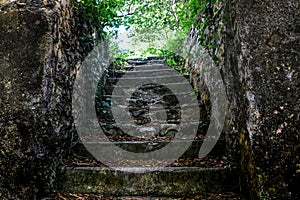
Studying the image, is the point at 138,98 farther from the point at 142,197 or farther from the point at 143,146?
the point at 142,197

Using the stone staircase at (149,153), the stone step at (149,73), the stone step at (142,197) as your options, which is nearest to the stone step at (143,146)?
the stone staircase at (149,153)

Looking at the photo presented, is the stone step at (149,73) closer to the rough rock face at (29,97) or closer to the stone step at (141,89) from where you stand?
the stone step at (141,89)

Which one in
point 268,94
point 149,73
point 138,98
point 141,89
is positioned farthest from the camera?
point 149,73

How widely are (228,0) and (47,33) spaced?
52.5 inches

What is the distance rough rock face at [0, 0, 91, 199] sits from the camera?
1.68 m

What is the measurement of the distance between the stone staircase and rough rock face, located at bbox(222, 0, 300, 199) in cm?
39

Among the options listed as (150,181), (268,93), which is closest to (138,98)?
(150,181)

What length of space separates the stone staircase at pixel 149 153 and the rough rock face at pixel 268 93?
0.39 meters

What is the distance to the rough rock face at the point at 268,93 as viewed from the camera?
4.76ft

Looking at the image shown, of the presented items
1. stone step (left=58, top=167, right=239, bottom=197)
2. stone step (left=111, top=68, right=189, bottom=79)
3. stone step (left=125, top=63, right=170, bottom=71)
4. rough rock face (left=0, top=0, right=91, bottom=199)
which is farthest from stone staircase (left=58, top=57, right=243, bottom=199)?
stone step (left=125, top=63, right=170, bottom=71)

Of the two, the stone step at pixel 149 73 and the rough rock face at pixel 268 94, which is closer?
the rough rock face at pixel 268 94

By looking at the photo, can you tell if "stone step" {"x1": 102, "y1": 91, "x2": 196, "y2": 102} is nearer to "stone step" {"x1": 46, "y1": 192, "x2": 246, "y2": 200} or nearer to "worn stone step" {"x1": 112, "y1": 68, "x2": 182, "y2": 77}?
"worn stone step" {"x1": 112, "y1": 68, "x2": 182, "y2": 77}

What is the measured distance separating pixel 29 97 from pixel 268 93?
4.87 ft

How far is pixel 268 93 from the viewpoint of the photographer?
5.11 feet
